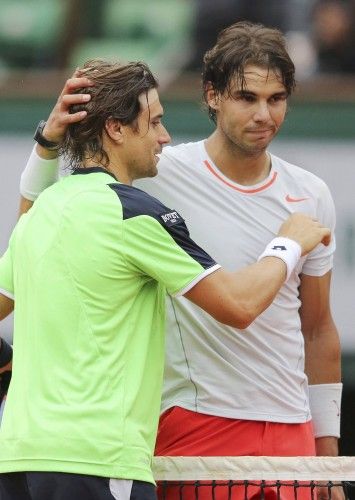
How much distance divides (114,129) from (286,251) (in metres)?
0.64

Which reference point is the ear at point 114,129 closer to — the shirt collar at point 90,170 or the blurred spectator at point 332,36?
the shirt collar at point 90,170

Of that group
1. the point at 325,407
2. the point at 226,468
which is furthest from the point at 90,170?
the point at 325,407

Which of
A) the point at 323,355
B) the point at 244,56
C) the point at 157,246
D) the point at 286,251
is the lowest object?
the point at 323,355

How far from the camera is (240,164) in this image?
4.75 metres

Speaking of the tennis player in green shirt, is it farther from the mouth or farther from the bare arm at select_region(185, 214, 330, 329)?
the mouth

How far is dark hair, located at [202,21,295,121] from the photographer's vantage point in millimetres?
4691

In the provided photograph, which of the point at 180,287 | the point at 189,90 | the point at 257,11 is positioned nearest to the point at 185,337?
the point at 180,287

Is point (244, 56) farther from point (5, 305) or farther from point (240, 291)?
A: point (5, 305)

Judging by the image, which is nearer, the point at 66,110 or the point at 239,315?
the point at 239,315

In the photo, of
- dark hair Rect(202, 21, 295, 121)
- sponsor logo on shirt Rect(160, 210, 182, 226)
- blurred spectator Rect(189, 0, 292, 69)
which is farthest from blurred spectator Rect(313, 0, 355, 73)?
sponsor logo on shirt Rect(160, 210, 182, 226)

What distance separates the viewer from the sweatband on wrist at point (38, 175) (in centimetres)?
464

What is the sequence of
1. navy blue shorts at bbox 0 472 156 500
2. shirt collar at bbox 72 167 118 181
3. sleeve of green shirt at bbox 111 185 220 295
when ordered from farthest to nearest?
shirt collar at bbox 72 167 118 181 < sleeve of green shirt at bbox 111 185 220 295 < navy blue shorts at bbox 0 472 156 500

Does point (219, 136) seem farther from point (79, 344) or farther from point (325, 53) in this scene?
point (325, 53)

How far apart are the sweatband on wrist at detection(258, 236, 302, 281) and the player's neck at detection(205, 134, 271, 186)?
1.60 ft
